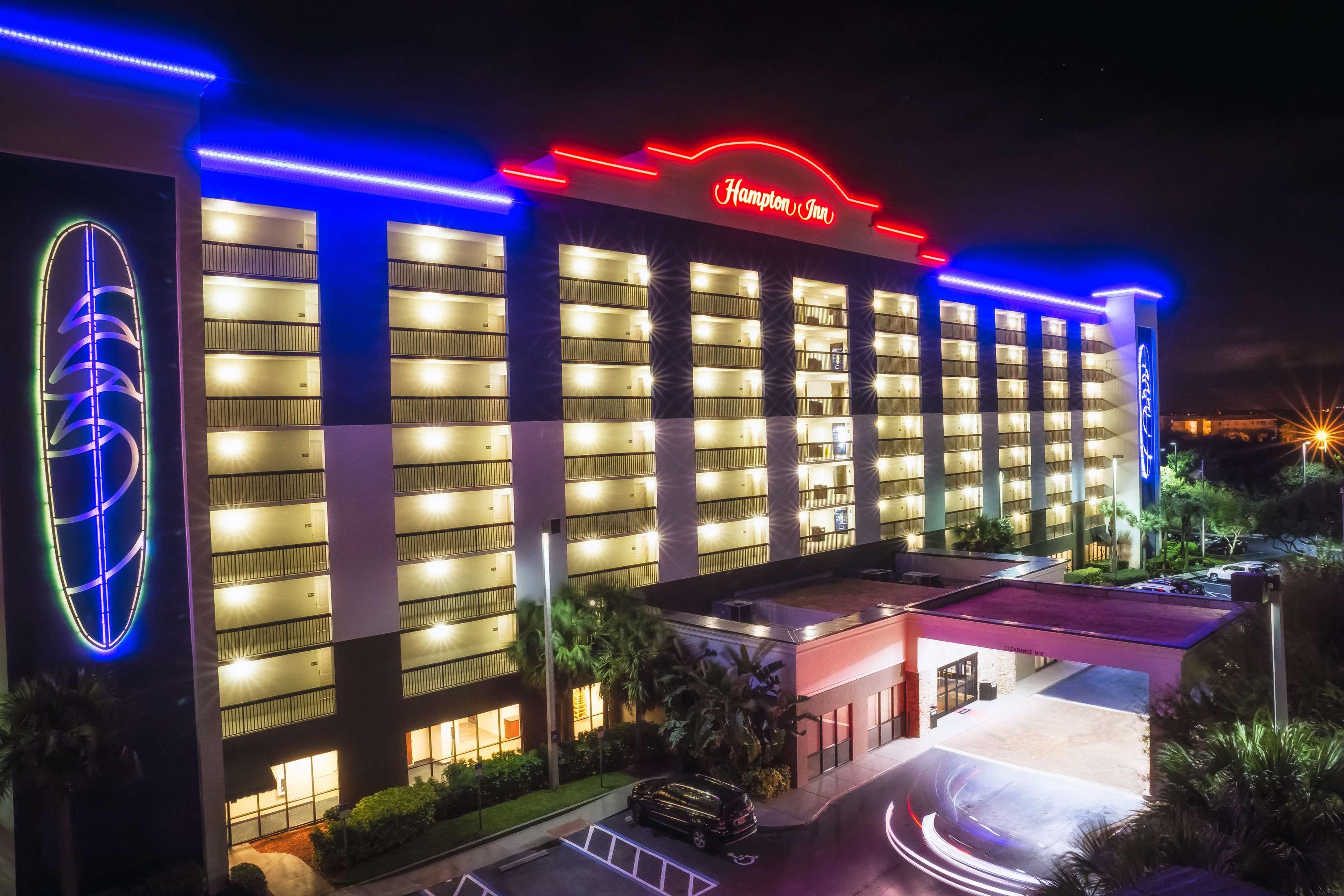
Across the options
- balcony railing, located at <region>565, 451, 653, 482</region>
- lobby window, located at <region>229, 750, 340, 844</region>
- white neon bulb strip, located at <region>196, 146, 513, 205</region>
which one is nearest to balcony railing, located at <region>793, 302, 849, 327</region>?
balcony railing, located at <region>565, 451, 653, 482</region>

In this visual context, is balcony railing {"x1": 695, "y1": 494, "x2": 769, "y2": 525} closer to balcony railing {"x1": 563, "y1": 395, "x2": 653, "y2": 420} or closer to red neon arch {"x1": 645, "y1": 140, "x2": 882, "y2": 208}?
balcony railing {"x1": 563, "y1": 395, "x2": 653, "y2": 420}

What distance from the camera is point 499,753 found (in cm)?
2861

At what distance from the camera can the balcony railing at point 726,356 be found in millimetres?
37344

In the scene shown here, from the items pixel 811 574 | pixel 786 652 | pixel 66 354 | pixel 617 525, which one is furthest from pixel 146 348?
pixel 811 574

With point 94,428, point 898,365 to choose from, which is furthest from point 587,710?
point 898,365

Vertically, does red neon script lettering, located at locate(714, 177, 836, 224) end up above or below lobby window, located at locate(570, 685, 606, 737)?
above

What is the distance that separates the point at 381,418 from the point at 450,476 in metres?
3.27

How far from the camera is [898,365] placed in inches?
1857

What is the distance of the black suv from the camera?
22.6 m

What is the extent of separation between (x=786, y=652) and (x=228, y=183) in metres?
23.0

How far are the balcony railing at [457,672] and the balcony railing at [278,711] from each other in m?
2.51

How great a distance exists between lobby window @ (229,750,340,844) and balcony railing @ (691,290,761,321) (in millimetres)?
23301

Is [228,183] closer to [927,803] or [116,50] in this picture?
[116,50]

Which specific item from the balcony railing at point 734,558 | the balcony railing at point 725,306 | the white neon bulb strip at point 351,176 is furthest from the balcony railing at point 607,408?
the white neon bulb strip at point 351,176
